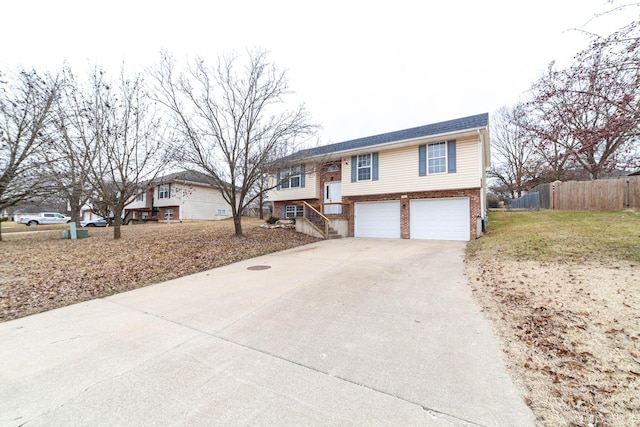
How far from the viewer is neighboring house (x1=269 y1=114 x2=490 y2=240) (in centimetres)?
1178

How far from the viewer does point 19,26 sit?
26.3 feet

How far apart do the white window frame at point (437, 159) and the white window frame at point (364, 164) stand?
9.92 feet

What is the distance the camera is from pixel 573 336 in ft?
9.86

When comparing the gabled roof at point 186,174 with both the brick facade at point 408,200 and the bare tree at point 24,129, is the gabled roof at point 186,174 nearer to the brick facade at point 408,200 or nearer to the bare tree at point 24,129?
the bare tree at point 24,129

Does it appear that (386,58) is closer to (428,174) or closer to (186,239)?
(428,174)

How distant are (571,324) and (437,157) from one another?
1041 centimetres

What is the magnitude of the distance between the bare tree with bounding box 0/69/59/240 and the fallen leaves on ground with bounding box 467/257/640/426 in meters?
14.7

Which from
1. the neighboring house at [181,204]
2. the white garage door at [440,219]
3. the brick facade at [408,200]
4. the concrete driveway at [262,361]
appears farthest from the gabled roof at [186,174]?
the neighboring house at [181,204]

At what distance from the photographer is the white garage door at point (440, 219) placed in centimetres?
1204

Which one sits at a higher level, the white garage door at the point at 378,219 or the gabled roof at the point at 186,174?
the gabled roof at the point at 186,174

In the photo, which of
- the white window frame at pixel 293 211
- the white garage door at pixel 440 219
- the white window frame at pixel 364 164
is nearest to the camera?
the white garage door at pixel 440 219

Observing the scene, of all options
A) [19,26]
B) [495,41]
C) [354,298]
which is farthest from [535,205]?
[19,26]

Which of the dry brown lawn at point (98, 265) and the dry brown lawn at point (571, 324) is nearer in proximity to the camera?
the dry brown lawn at point (571, 324)

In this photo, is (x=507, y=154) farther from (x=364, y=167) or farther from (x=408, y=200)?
(x=364, y=167)
